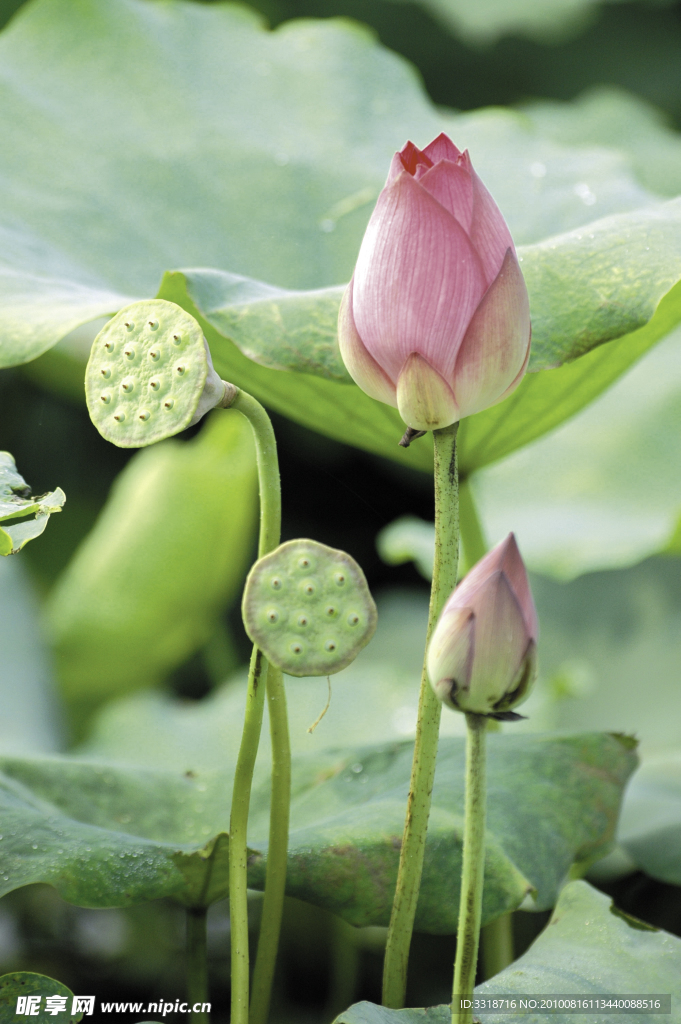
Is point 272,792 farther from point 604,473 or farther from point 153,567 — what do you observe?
point 604,473

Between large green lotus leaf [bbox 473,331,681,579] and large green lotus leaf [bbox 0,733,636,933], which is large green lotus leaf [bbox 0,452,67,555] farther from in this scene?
large green lotus leaf [bbox 473,331,681,579]

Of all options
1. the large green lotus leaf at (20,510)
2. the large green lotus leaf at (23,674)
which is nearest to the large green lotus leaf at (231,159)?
the large green lotus leaf at (20,510)

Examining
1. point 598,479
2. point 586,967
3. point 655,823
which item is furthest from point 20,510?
point 598,479

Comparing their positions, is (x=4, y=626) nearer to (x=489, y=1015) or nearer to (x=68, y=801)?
(x=68, y=801)

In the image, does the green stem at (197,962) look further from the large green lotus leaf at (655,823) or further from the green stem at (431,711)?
the large green lotus leaf at (655,823)

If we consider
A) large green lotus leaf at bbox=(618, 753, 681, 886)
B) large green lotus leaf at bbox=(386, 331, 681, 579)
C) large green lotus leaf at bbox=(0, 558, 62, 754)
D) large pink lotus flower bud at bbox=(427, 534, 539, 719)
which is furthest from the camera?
large green lotus leaf at bbox=(386, 331, 681, 579)

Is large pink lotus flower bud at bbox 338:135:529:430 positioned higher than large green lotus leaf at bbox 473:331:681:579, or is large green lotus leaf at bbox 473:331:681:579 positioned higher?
large pink lotus flower bud at bbox 338:135:529:430

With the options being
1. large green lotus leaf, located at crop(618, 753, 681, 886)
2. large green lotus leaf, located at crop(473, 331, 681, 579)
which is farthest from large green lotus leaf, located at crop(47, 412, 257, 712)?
large green lotus leaf, located at crop(618, 753, 681, 886)
